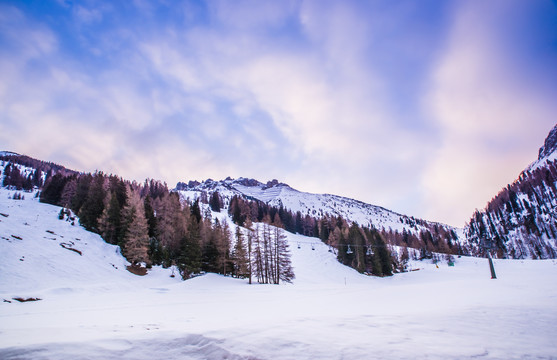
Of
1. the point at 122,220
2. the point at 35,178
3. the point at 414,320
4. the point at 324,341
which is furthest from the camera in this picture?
the point at 35,178

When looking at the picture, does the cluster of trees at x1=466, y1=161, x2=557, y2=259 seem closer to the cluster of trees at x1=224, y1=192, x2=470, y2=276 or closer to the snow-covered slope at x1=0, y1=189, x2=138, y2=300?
the cluster of trees at x1=224, y1=192, x2=470, y2=276

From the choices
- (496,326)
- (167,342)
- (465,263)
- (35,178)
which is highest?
(35,178)

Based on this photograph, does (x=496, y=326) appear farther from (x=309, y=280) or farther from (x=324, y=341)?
(x=309, y=280)

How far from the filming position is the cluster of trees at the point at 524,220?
4740 inches

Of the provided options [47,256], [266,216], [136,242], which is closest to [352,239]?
[266,216]

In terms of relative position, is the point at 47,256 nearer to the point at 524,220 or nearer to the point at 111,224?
the point at 111,224

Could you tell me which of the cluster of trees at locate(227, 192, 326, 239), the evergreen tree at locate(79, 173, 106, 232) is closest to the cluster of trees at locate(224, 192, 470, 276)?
the cluster of trees at locate(227, 192, 326, 239)

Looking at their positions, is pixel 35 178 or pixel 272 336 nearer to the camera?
pixel 272 336

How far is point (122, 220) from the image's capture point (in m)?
46.7

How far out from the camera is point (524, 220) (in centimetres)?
13725

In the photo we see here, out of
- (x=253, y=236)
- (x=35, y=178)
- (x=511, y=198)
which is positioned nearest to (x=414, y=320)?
(x=253, y=236)

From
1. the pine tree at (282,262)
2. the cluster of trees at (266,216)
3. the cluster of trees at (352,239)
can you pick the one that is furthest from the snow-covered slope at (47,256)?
the cluster of trees at (266,216)

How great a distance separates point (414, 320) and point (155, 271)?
41942 millimetres

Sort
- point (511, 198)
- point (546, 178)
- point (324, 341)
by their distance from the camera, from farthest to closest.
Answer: point (511, 198) → point (546, 178) → point (324, 341)
